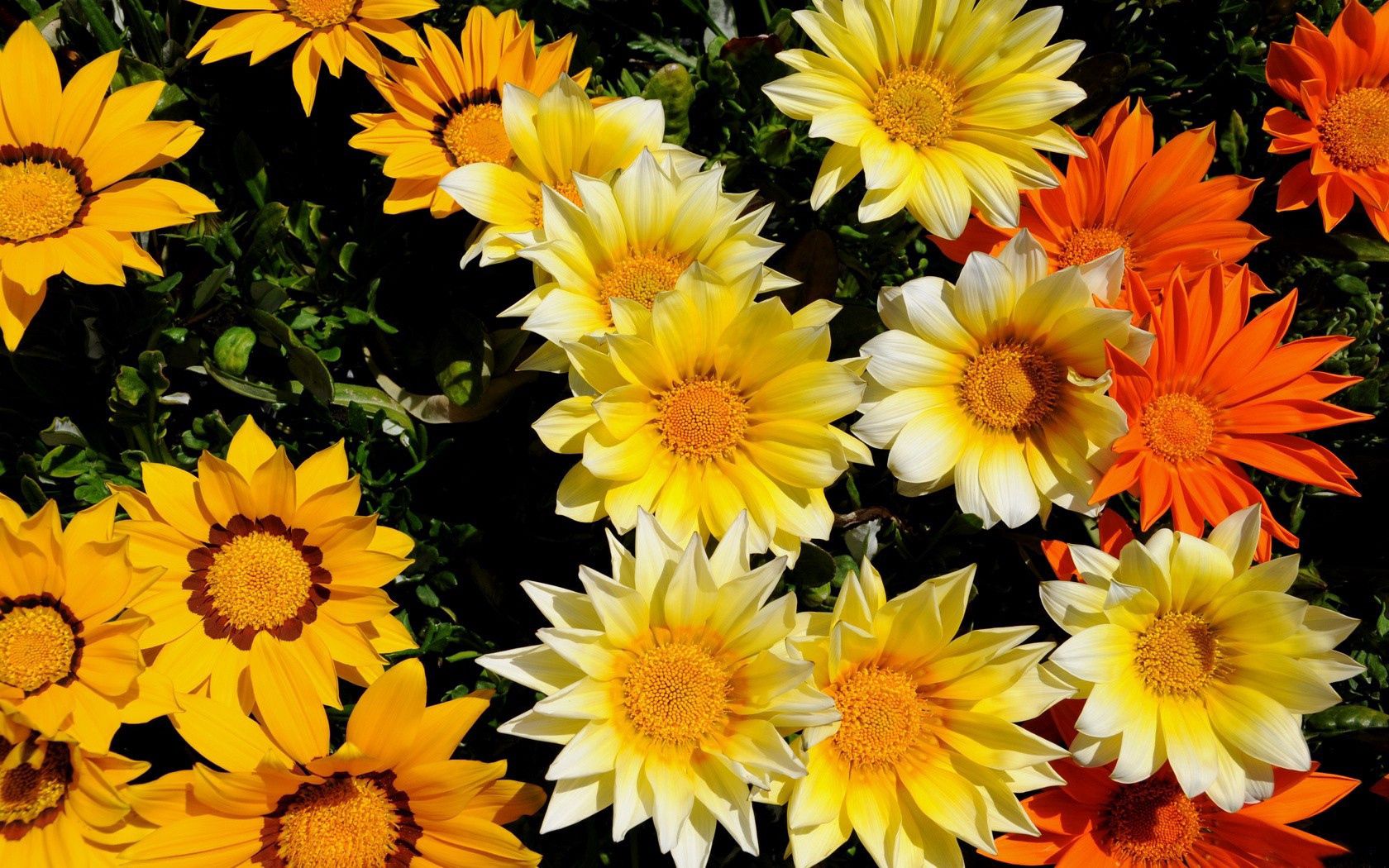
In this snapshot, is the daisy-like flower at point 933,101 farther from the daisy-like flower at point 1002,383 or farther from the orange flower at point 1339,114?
the orange flower at point 1339,114

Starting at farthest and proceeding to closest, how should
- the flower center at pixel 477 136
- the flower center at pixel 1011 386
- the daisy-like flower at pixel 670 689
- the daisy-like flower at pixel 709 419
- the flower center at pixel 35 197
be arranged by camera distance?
the flower center at pixel 477 136 → the flower center at pixel 1011 386 → the flower center at pixel 35 197 → the daisy-like flower at pixel 709 419 → the daisy-like flower at pixel 670 689

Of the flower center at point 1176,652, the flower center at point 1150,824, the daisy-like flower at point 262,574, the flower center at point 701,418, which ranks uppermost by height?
the flower center at point 701,418

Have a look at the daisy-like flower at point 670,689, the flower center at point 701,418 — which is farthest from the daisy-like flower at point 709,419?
the daisy-like flower at point 670,689

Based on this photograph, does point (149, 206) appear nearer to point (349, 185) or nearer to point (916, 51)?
point (349, 185)

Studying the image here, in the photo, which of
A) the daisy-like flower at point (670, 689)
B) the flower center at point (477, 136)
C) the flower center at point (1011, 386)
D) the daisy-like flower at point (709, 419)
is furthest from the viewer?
the flower center at point (477, 136)

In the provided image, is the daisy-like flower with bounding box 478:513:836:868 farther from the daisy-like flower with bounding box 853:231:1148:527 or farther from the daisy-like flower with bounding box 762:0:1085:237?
the daisy-like flower with bounding box 762:0:1085:237

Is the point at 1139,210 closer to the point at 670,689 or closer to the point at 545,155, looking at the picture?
the point at 545,155

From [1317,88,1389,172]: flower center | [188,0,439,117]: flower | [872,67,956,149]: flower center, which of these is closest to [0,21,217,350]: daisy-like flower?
[188,0,439,117]: flower
